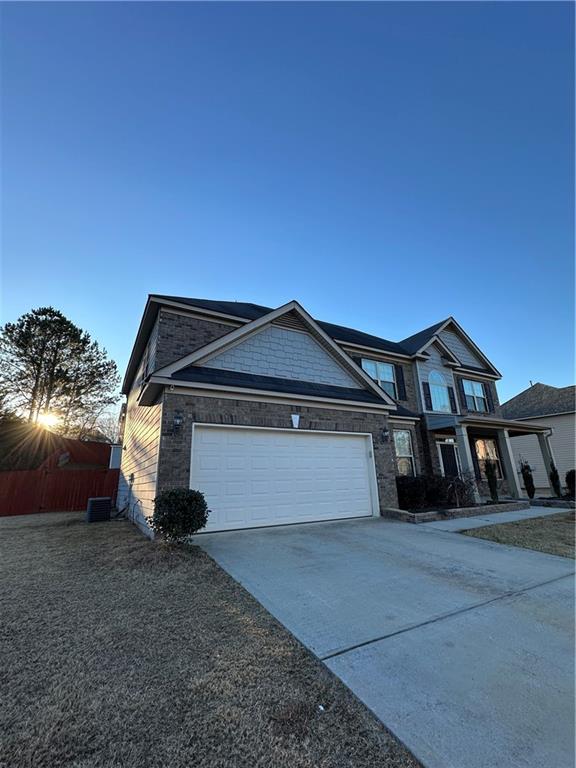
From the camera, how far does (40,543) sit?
683 cm

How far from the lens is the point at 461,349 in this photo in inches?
691

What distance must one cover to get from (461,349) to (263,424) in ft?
46.3

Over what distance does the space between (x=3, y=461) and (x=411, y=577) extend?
837 inches

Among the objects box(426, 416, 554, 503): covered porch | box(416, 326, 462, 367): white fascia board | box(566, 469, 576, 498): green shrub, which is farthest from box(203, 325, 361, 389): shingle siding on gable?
box(566, 469, 576, 498): green shrub

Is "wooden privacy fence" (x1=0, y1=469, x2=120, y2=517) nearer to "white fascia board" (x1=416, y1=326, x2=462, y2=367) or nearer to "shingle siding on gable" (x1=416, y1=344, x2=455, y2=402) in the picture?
"shingle siding on gable" (x1=416, y1=344, x2=455, y2=402)

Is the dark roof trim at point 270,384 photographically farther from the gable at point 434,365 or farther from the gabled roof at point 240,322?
the gable at point 434,365

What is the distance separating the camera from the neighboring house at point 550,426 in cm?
1852

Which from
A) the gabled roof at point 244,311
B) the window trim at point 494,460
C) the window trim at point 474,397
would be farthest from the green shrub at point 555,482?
the gabled roof at point 244,311

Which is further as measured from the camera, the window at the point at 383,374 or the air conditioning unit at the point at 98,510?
the window at the point at 383,374

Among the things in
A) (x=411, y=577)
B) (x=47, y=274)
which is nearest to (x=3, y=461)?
(x=47, y=274)

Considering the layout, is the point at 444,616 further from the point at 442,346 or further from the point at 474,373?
the point at 474,373

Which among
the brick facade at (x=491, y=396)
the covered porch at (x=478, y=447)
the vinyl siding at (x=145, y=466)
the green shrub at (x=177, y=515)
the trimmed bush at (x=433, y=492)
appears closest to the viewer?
the green shrub at (x=177, y=515)

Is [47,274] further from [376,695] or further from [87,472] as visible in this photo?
[376,695]

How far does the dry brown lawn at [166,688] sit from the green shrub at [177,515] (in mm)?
1394
